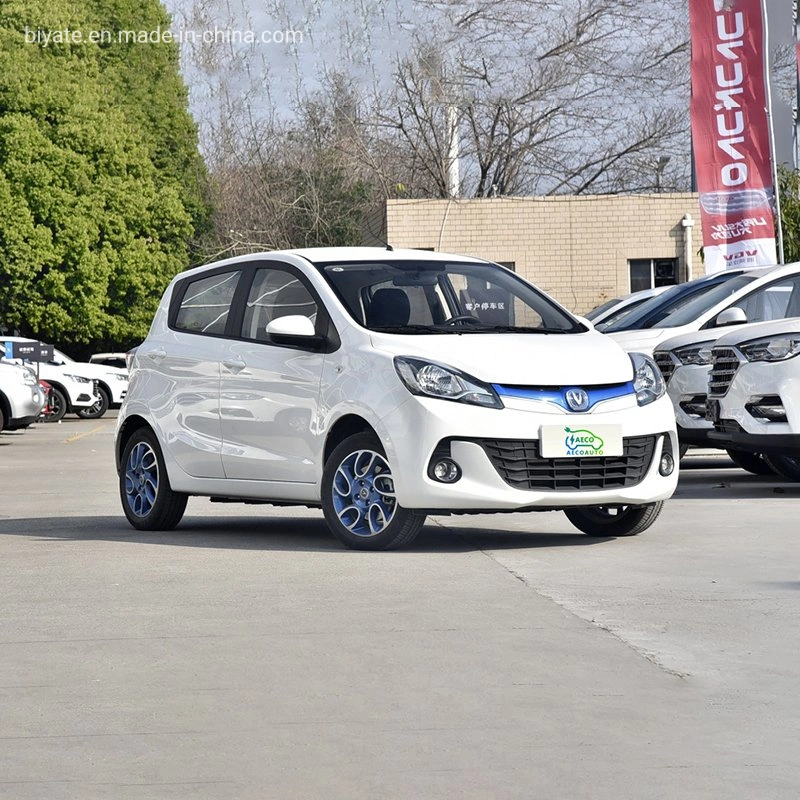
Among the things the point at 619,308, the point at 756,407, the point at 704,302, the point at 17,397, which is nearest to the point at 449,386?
the point at 756,407

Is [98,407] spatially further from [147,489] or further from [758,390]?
[147,489]

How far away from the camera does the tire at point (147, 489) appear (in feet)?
37.7

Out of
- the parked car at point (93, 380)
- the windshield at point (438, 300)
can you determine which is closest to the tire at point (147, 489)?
the windshield at point (438, 300)

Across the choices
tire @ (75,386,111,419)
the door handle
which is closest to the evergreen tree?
tire @ (75,386,111,419)

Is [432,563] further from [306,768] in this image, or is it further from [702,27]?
[702,27]

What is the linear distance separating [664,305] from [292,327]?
7.31 metres

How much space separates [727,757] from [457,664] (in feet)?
5.23

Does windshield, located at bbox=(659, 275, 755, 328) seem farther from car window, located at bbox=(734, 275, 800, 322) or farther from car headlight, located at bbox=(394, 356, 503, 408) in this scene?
car headlight, located at bbox=(394, 356, 503, 408)

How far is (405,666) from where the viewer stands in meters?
6.34

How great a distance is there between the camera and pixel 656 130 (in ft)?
149

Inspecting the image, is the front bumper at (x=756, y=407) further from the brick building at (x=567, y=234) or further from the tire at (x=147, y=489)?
the brick building at (x=567, y=234)

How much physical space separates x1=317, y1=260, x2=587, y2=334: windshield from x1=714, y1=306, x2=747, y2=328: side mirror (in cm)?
408

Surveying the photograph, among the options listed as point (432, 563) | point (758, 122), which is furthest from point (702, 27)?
point (432, 563)

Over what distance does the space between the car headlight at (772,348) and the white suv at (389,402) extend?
3033 mm
